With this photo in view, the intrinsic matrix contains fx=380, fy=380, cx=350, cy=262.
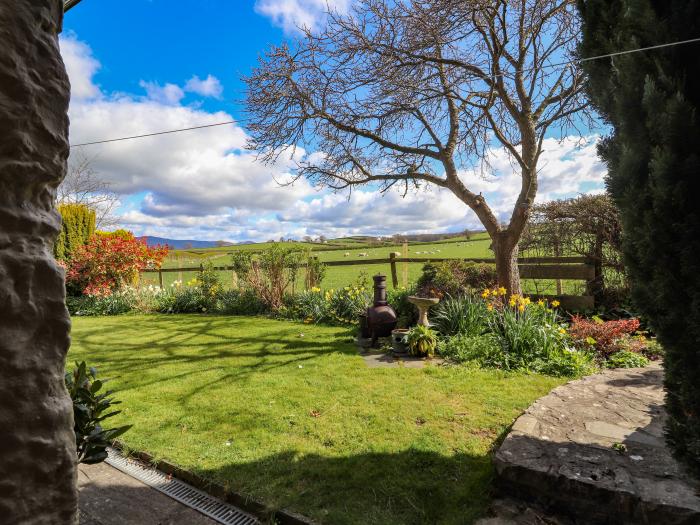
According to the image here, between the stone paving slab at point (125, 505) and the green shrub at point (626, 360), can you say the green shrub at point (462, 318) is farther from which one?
the stone paving slab at point (125, 505)

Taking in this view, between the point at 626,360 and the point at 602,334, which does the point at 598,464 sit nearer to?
the point at 626,360

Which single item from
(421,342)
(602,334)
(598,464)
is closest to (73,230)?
(421,342)

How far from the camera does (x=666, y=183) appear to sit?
1.52 m

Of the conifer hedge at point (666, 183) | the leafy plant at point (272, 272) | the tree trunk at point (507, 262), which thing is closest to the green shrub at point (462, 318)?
the tree trunk at point (507, 262)

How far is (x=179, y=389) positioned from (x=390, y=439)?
249 cm

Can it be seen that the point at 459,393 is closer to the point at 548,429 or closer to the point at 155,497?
the point at 548,429

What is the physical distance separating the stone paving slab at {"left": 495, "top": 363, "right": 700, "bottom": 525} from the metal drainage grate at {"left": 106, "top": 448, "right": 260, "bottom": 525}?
5.24ft

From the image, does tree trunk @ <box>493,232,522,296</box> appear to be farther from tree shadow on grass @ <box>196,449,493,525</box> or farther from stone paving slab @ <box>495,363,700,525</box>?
tree shadow on grass @ <box>196,449,493,525</box>

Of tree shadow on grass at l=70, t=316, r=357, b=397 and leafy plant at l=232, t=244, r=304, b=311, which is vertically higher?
leafy plant at l=232, t=244, r=304, b=311

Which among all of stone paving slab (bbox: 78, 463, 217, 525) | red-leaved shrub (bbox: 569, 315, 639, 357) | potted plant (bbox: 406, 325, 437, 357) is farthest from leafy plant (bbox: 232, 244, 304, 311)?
stone paving slab (bbox: 78, 463, 217, 525)

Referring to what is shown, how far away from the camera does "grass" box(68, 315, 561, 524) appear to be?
7.63 ft

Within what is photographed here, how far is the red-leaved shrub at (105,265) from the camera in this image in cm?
1081

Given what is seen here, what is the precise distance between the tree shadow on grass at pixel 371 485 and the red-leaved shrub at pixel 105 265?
34.2 ft

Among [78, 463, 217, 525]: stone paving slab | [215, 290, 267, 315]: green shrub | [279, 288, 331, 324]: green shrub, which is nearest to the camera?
[78, 463, 217, 525]: stone paving slab
